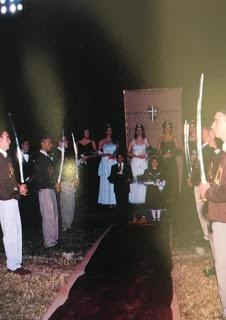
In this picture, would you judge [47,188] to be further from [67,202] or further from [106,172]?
[106,172]

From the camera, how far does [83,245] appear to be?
8602 mm

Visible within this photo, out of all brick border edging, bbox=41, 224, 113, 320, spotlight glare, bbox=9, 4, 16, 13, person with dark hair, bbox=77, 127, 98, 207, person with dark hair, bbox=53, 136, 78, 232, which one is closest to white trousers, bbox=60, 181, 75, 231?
person with dark hair, bbox=53, 136, 78, 232

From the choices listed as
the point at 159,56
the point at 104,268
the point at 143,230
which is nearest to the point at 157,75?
the point at 159,56

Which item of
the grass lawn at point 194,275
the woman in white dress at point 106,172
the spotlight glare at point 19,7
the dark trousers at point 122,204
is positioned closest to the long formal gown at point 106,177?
the woman in white dress at point 106,172

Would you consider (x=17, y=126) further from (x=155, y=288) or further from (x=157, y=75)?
(x=155, y=288)

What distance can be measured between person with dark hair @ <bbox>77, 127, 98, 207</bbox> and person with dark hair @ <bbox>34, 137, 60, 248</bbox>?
12.7 feet

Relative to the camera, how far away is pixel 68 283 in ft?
20.4

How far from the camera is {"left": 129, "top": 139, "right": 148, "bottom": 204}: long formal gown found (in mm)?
11298

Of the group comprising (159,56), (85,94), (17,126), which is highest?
(159,56)

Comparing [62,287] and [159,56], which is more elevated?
[159,56]

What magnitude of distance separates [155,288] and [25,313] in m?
1.70

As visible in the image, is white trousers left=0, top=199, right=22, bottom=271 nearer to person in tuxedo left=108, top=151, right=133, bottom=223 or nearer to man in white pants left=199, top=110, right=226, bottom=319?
man in white pants left=199, top=110, right=226, bottom=319

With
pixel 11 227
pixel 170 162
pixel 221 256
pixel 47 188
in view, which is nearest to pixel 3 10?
pixel 170 162

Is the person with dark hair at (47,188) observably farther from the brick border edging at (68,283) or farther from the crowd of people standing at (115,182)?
the brick border edging at (68,283)
